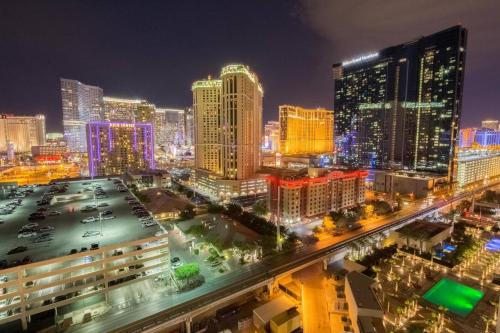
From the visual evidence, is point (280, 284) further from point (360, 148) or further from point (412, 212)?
point (360, 148)

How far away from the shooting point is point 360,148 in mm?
95875

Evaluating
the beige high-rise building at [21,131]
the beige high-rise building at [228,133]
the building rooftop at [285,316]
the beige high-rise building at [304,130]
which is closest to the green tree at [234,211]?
the beige high-rise building at [228,133]

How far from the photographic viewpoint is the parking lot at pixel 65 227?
76.1ft

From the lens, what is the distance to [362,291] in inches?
920

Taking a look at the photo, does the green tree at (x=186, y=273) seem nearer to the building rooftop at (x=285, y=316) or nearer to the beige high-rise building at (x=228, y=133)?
the building rooftop at (x=285, y=316)

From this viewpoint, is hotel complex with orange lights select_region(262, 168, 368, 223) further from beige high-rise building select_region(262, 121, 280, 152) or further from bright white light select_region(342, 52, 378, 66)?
beige high-rise building select_region(262, 121, 280, 152)

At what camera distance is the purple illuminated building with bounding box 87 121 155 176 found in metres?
82.0

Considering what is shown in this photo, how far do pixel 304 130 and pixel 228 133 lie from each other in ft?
249

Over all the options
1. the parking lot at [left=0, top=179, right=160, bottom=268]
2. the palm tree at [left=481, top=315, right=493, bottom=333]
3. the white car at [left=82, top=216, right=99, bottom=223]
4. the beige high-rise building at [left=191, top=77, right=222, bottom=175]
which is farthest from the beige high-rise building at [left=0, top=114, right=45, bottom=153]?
the palm tree at [left=481, top=315, right=493, bottom=333]

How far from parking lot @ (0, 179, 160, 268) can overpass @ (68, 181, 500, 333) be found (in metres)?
7.01

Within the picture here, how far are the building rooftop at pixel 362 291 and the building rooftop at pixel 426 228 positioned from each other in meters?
17.5

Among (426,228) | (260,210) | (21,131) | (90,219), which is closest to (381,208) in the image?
(426,228)

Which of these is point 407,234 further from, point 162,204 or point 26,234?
point 26,234

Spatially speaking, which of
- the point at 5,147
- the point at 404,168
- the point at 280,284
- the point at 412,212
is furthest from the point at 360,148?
the point at 5,147
